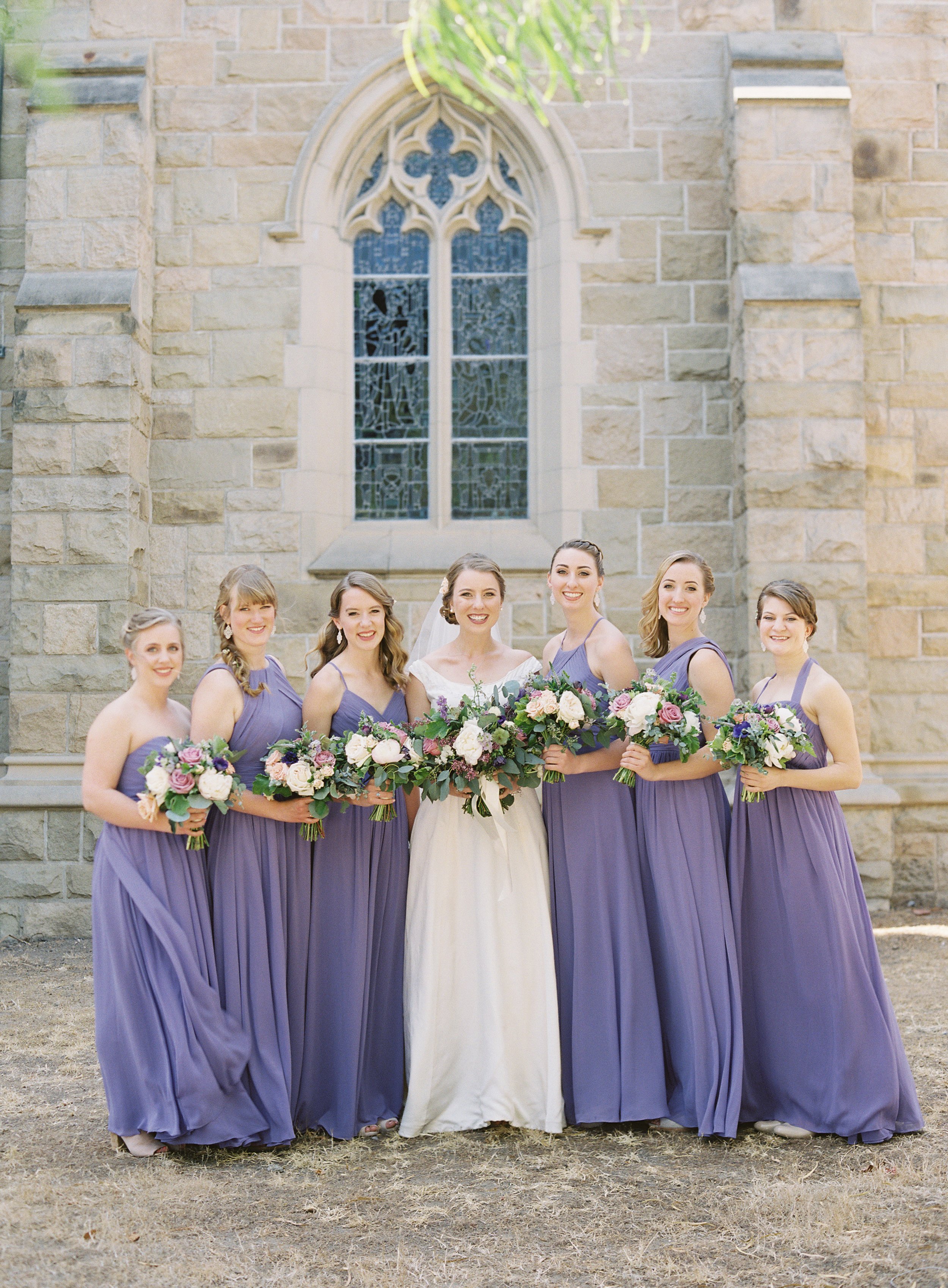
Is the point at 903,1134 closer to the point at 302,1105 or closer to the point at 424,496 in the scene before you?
the point at 302,1105

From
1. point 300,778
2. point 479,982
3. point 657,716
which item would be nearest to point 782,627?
point 657,716

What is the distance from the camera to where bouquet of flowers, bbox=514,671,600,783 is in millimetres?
3814

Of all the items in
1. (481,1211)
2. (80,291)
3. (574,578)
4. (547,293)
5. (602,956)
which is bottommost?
(481,1211)

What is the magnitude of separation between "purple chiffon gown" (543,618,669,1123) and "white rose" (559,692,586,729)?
26 centimetres

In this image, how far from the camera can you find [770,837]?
13.3 feet

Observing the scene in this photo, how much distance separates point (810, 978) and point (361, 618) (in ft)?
6.86

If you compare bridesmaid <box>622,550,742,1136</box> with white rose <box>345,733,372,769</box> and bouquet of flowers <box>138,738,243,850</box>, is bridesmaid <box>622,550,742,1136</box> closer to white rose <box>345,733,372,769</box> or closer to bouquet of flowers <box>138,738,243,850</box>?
white rose <box>345,733,372,769</box>

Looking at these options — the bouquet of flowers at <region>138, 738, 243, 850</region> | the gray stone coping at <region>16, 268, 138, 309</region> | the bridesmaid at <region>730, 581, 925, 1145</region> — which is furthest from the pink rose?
the gray stone coping at <region>16, 268, 138, 309</region>

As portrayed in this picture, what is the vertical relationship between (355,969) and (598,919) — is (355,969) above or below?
below

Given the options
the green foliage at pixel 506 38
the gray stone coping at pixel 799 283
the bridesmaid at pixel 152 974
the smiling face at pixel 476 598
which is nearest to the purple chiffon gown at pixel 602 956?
the smiling face at pixel 476 598

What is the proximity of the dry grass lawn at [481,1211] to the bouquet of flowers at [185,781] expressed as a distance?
1.19 metres

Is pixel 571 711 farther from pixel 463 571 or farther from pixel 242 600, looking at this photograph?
pixel 242 600

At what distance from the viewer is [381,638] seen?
425cm

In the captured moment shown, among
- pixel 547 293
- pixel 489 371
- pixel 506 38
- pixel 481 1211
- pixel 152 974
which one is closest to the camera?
pixel 506 38
